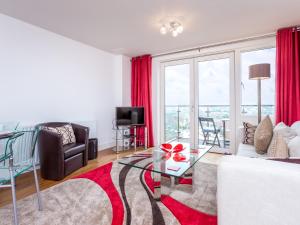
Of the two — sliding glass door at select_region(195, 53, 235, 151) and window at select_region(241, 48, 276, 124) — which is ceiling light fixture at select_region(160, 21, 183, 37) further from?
window at select_region(241, 48, 276, 124)

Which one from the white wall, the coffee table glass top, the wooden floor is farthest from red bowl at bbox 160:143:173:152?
the white wall

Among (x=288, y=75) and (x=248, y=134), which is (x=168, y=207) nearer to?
(x=248, y=134)

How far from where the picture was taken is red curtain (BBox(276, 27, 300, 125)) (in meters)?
2.92

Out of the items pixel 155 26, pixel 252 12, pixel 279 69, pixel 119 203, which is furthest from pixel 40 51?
pixel 279 69

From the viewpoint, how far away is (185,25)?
2893 mm

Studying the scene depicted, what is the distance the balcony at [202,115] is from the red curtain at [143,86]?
473mm

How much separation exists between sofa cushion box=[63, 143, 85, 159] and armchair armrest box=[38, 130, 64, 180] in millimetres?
108

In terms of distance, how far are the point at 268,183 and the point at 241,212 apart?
0.71 ft

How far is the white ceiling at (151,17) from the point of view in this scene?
229 cm

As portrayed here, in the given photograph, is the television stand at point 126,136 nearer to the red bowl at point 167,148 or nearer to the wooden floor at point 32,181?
the wooden floor at point 32,181

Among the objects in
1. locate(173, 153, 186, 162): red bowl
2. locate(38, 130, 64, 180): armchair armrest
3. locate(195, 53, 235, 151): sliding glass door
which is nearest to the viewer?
locate(173, 153, 186, 162): red bowl

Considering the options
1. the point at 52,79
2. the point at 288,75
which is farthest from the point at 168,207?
the point at 288,75

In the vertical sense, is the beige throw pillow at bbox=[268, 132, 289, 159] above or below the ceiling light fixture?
below

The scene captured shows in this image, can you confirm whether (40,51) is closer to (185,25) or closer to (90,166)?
(90,166)
